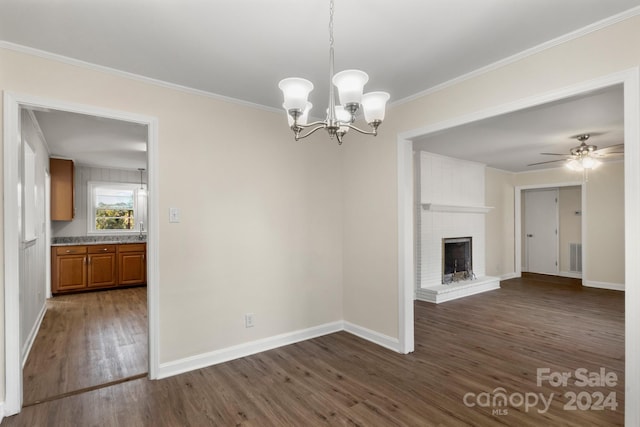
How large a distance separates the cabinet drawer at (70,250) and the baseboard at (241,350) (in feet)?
15.0

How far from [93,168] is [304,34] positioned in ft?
21.8

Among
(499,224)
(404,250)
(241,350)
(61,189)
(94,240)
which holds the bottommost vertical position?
(241,350)

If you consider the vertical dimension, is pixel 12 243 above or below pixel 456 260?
above

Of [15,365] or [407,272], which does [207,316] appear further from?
[407,272]

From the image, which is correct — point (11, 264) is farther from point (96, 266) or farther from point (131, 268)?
point (131, 268)

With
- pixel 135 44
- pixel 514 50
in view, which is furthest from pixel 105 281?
pixel 514 50

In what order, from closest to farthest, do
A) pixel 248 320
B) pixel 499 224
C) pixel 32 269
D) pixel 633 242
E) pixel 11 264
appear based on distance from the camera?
1. pixel 633 242
2. pixel 11 264
3. pixel 248 320
4. pixel 32 269
5. pixel 499 224

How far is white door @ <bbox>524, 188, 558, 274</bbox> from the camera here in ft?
26.0

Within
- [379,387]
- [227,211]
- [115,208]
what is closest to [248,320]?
[227,211]

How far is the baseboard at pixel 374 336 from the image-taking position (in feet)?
11.0

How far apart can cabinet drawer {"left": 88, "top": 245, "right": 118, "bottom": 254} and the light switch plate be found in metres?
4.55

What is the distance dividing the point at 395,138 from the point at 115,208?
256 inches

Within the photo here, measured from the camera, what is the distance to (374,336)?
356 centimetres

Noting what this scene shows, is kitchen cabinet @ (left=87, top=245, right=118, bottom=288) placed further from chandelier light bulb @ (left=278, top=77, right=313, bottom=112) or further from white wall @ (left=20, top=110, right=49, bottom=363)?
chandelier light bulb @ (left=278, top=77, right=313, bottom=112)
